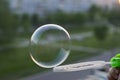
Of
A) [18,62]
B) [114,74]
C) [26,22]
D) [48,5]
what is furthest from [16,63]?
[114,74]

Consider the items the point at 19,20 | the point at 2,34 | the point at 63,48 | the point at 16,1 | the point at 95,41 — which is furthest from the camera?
the point at 95,41

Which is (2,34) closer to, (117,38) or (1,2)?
(1,2)

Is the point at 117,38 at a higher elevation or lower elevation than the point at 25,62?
higher

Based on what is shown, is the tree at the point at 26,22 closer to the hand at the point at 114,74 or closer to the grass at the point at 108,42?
the grass at the point at 108,42

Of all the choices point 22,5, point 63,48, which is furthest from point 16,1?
point 63,48

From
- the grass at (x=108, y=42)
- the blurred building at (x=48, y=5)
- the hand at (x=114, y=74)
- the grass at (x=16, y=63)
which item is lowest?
the hand at (x=114, y=74)

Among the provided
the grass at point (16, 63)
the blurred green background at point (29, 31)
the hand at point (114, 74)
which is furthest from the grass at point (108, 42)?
the hand at point (114, 74)
